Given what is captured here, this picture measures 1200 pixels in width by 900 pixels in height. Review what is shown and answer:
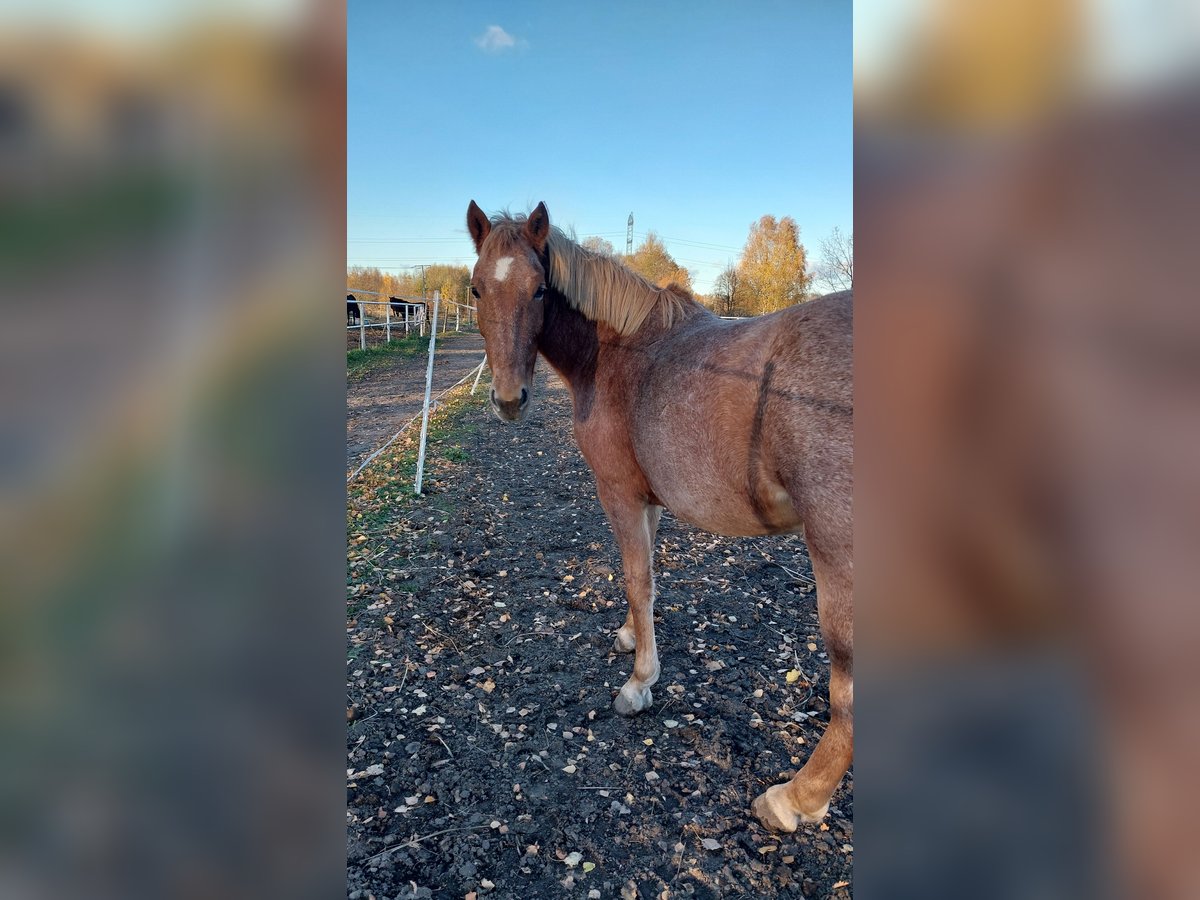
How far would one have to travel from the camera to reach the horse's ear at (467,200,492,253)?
295 centimetres

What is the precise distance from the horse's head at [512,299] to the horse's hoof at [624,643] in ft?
5.27

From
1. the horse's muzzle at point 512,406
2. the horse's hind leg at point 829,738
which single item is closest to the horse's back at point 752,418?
the horse's hind leg at point 829,738

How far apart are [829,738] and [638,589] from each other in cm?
123

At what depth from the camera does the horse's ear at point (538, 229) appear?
9.13 feet

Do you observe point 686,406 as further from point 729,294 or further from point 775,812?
point 729,294

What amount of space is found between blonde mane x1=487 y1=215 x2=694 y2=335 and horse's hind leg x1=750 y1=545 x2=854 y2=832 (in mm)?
1565

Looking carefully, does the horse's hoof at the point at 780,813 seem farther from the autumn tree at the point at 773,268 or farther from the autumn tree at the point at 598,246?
the autumn tree at the point at 773,268

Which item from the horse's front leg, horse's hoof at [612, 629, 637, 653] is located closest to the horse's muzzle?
the horse's front leg
